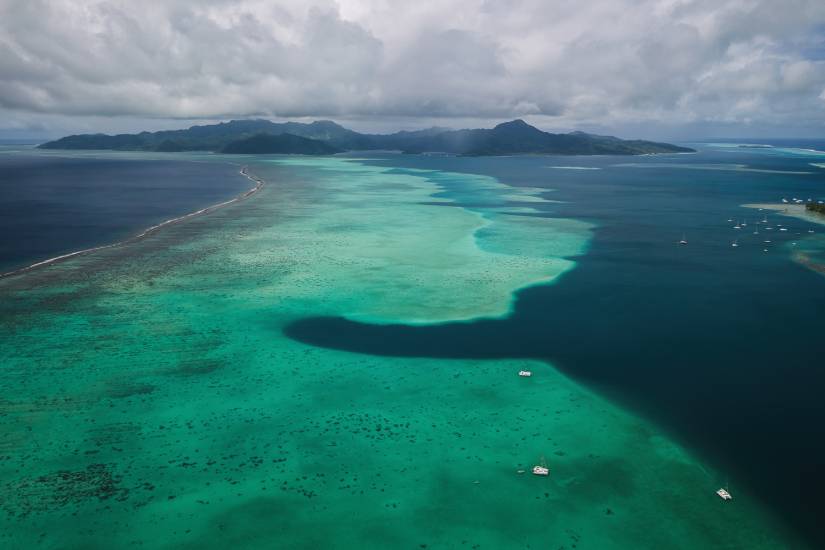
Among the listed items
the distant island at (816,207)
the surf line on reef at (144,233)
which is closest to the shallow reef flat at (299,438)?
the surf line on reef at (144,233)

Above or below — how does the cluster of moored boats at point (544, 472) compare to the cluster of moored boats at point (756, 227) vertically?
below

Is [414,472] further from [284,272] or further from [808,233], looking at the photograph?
[808,233]

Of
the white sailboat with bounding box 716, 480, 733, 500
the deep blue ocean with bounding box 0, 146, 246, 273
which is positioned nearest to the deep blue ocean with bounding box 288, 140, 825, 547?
the white sailboat with bounding box 716, 480, 733, 500

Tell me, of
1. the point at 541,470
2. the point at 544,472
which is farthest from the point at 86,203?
the point at 544,472

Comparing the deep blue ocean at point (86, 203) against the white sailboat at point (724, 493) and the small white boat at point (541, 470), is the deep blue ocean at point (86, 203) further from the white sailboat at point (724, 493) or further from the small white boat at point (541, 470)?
the white sailboat at point (724, 493)

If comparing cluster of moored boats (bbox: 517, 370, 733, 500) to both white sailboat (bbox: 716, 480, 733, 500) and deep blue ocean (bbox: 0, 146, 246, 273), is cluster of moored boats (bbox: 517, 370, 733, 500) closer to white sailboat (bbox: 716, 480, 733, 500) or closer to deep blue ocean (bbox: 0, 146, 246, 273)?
white sailboat (bbox: 716, 480, 733, 500)

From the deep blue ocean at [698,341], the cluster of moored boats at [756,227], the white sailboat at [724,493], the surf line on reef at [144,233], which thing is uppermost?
the cluster of moored boats at [756,227]
